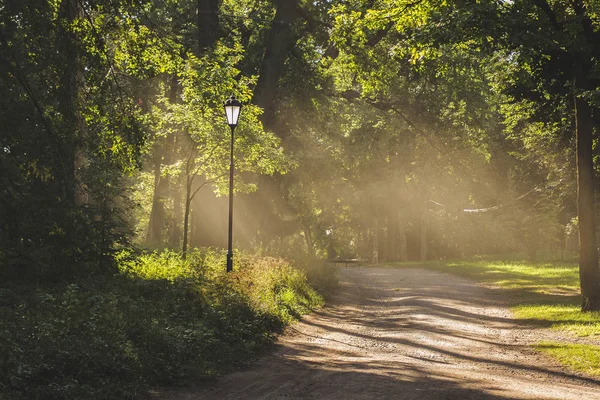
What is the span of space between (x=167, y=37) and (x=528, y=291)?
46.7 ft

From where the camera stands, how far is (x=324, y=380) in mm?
8977

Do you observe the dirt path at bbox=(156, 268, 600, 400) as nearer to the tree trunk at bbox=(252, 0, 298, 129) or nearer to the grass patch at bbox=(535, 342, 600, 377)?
the grass patch at bbox=(535, 342, 600, 377)

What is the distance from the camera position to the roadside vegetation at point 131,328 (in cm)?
722

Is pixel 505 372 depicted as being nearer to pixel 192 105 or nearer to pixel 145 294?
pixel 145 294

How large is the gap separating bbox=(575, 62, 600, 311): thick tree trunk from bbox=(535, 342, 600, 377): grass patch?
4.38 m

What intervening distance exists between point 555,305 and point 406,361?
9.34 meters

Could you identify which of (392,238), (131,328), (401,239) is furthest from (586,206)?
(401,239)

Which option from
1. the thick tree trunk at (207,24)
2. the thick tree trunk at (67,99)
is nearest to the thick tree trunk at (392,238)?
the thick tree trunk at (207,24)

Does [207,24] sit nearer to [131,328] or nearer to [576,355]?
[131,328]

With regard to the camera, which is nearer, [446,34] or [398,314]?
[446,34]

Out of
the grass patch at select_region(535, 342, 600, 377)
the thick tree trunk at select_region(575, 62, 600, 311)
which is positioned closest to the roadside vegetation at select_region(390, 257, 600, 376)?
the grass patch at select_region(535, 342, 600, 377)

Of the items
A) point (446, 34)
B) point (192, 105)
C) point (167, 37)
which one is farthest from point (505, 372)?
point (192, 105)

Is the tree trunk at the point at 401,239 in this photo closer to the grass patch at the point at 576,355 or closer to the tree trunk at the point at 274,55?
the tree trunk at the point at 274,55

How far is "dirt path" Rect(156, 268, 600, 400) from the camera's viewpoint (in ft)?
27.1
